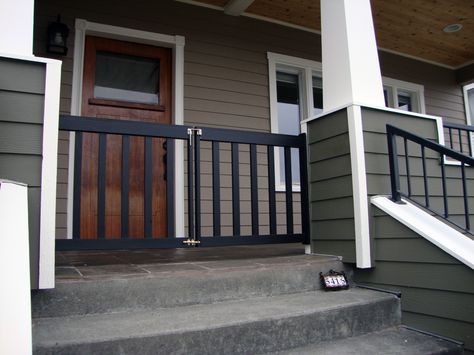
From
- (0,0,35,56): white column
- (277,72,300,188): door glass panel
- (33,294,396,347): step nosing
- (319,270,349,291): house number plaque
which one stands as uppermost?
(277,72,300,188): door glass panel

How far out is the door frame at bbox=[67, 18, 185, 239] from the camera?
3654mm

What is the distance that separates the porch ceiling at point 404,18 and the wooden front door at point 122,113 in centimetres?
87

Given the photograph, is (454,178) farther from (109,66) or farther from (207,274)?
(109,66)

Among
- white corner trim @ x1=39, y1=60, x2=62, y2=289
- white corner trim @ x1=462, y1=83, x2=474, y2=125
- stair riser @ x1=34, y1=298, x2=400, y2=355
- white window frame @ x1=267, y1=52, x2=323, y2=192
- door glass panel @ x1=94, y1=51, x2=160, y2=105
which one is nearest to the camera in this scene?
stair riser @ x1=34, y1=298, x2=400, y2=355

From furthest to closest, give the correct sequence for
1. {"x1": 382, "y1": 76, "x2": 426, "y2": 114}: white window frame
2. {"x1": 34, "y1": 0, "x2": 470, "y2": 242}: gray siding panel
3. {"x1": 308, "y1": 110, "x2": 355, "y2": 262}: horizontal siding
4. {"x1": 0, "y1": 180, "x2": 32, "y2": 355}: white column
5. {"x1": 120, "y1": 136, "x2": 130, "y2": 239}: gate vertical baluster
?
{"x1": 382, "y1": 76, "x2": 426, "y2": 114}: white window frame, {"x1": 34, "y1": 0, "x2": 470, "y2": 242}: gray siding panel, {"x1": 308, "y1": 110, "x2": 355, "y2": 262}: horizontal siding, {"x1": 120, "y1": 136, "x2": 130, "y2": 239}: gate vertical baluster, {"x1": 0, "y1": 180, "x2": 32, "y2": 355}: white column

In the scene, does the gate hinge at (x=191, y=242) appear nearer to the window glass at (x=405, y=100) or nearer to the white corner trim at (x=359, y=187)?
the white corner trim at (x=359, y=187)

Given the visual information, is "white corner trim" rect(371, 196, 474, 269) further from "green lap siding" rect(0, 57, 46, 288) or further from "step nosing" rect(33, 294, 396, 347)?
"green lap siding" rect(0, 57, 46, 288)

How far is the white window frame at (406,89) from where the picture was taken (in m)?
5.43

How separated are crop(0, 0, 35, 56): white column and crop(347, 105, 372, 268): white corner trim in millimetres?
1821

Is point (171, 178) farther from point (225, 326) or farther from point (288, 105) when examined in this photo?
point (288, 105)

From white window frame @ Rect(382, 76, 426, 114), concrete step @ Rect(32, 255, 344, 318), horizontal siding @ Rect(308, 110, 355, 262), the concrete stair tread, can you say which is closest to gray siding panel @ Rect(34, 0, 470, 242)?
white window frame @ Rect(382, 76, 426, 114)

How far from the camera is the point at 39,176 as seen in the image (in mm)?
1787

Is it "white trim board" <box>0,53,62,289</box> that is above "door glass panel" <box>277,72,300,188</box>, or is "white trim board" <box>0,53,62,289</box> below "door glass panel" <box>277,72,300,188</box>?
below

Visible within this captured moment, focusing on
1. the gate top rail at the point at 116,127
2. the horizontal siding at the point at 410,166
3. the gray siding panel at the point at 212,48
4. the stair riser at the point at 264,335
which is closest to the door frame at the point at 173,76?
the gray siding panel at the point at 212,48
